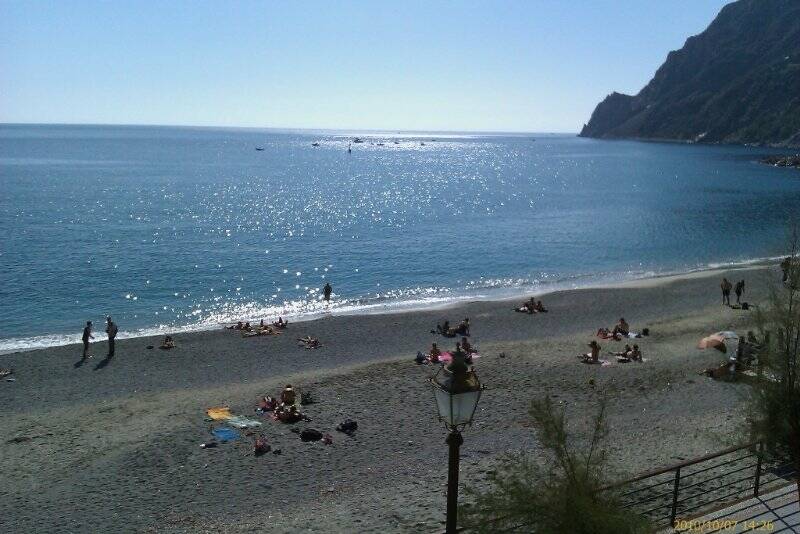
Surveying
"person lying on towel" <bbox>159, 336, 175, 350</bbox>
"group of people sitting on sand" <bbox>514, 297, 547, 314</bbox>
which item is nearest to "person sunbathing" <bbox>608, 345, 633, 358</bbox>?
"group of people sitting on sand" <bbox>514, 297, 547, 314</bbox>

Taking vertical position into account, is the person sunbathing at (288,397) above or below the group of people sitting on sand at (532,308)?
above

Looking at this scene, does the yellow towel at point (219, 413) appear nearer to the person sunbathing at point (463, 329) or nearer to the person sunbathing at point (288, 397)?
the person sunbathing at point (288, 397)

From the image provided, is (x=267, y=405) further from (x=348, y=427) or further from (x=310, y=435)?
(x=348, y=427)

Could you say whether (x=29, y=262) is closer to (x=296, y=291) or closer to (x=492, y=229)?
(x=296, y=291)

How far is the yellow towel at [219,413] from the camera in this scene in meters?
18.7

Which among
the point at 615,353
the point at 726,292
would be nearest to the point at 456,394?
the point at 615,353

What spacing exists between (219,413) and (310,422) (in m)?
2.70

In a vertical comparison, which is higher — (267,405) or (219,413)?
(267,405)

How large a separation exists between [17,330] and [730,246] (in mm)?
50521

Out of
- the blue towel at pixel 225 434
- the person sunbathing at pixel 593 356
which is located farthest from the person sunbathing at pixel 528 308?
the blue towel at pixel 225 434

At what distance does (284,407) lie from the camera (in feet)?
62.3

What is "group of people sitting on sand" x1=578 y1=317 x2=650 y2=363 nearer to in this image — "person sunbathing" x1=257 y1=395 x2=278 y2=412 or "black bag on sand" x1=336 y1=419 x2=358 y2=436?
"black bag on sand" x1=336 y1=419 x2=358 y2=436

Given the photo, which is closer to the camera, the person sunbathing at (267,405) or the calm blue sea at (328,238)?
the person sunbathing at (267,405)

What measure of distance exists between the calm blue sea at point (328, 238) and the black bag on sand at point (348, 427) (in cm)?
1696
